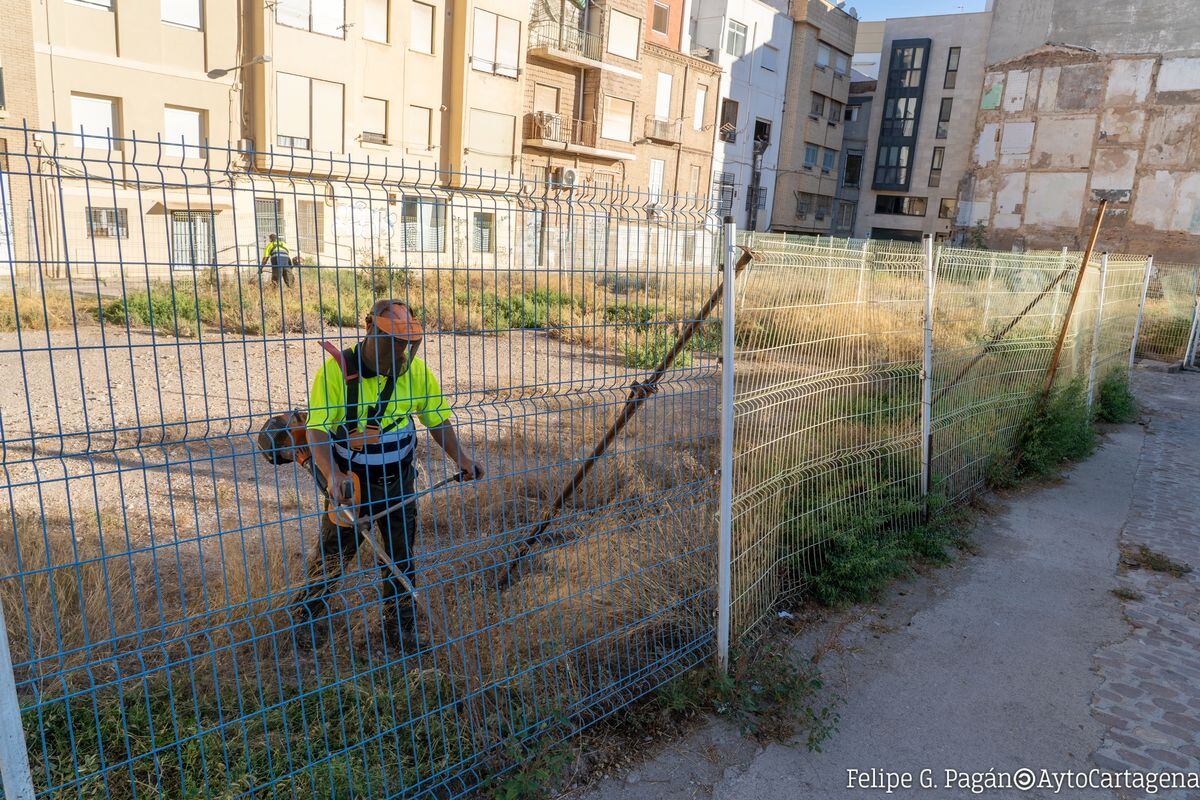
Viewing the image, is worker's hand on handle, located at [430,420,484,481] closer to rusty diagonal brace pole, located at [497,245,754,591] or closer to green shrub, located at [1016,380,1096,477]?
rusty diagonal brace pole, located at [497,245,754,591]

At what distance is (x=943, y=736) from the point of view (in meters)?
3.57

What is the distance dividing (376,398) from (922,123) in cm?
4780

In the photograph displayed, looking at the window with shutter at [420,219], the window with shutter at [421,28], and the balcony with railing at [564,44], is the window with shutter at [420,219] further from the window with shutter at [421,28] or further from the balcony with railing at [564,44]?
the balcony with railing at [564,44]

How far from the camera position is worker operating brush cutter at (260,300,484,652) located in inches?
119

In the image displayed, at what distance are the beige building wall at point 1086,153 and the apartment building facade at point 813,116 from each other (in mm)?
8683

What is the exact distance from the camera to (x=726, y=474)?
3641 mm

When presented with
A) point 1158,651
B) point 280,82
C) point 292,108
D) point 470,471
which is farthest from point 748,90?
point 470,471

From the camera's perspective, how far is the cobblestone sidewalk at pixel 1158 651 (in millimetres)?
3527

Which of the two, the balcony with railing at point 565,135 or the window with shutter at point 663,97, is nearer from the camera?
the balcony with railing at point 565,135

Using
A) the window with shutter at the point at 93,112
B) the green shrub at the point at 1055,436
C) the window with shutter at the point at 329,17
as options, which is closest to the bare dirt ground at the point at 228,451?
the green shrub at the point at 1055,436

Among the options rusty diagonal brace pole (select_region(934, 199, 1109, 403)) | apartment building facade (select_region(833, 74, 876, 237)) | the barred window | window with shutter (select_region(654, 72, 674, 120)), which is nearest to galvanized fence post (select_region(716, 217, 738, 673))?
the barred window

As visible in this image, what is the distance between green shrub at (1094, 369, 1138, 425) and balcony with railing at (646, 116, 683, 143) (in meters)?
26.0

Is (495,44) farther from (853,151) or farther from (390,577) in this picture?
(853,151)

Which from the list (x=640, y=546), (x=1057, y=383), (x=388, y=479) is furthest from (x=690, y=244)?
(x=1057, y=383)
